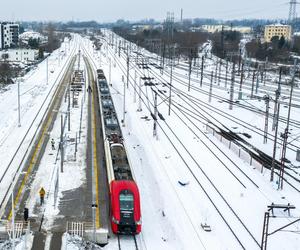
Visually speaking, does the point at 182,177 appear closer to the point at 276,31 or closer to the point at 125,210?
the point at 125,210

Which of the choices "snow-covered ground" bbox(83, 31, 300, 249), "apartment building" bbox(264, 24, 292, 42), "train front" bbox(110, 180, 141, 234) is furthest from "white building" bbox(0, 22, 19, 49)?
"train front" bbox(110, 180, 141, 234)

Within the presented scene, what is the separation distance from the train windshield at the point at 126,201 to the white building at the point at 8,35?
119 metres

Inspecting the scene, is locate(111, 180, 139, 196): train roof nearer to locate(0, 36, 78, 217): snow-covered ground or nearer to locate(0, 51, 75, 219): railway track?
locate(0, 51, 75, 219): railway track

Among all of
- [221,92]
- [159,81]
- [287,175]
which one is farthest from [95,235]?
[159,81]

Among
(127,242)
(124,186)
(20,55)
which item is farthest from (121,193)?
(20,55)

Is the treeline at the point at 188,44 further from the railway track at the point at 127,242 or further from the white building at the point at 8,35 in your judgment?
the railway track at the point at 127,242

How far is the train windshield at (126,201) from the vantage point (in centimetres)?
2017

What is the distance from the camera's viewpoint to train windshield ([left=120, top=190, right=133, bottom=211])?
794 inches

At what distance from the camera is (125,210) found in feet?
65.8

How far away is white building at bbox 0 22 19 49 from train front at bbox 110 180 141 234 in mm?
118836

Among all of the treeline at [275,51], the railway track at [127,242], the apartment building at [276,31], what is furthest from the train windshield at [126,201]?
the apartment building at [276,31]

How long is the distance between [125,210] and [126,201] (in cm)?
45

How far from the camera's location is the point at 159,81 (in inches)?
2734

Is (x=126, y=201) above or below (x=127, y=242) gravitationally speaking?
above
